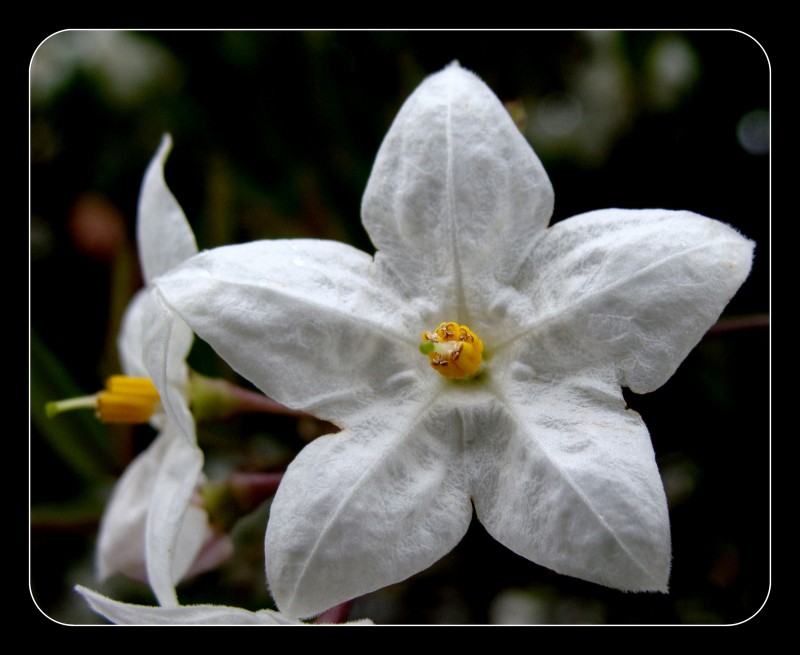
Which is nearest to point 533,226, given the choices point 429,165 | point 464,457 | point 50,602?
point 429,165

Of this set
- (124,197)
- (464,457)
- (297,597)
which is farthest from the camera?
(124,197)

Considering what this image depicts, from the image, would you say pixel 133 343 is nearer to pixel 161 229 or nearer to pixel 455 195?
pixel 161 229

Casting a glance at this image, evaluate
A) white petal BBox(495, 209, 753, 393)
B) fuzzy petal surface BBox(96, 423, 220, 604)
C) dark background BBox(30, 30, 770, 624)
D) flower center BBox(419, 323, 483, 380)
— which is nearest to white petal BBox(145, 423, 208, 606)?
fuzzy petal surface BBox(96, 423, 220, 604)

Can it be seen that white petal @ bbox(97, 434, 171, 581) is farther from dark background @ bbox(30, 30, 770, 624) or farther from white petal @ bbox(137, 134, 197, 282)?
white petal @ bbox(137, 134, 197, 282)

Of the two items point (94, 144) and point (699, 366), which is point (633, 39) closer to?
point (699, 366)

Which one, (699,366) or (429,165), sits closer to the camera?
(429,165)

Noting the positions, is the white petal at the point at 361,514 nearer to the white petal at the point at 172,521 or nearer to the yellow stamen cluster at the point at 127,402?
the white petal at the point at 172,521
